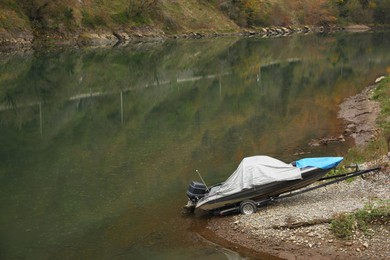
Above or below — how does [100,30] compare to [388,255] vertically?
above

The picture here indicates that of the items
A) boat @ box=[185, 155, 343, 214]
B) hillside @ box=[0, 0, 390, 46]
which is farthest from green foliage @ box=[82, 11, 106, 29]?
boat @ box=[185, 155, 343, 214]

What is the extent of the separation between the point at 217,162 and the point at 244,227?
36.3 ft

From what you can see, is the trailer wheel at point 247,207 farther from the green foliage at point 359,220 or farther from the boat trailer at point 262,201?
the green foliage at point 359,220

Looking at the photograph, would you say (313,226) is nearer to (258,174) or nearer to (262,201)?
(262,201)

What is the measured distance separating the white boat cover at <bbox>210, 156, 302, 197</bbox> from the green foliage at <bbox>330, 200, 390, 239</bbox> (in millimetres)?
3317

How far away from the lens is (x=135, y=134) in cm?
4053

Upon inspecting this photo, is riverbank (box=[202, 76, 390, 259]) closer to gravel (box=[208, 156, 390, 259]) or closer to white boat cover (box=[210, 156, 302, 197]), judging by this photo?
gravel (box=[208, 156, 390, 259])

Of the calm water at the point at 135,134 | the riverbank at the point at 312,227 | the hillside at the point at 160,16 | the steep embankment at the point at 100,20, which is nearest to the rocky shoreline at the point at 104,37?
the steep embankment at the point at 100,20

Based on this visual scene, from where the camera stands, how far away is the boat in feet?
75.2

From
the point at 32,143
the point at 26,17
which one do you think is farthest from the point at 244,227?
the point at 26,17

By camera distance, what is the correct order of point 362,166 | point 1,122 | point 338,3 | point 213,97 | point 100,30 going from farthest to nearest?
1. point 338,3
2. point 100,30
3. point 213,97
4. point 1,122
5. point 362,166

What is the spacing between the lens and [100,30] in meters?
114

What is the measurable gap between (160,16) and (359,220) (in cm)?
11730

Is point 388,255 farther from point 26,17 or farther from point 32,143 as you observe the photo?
point 26,17
